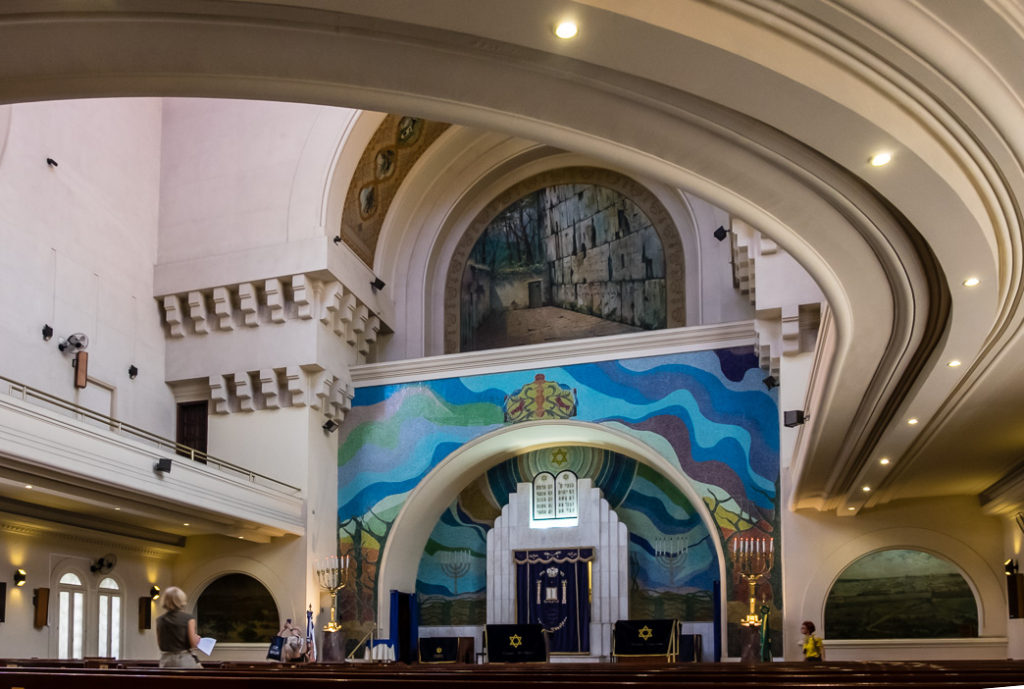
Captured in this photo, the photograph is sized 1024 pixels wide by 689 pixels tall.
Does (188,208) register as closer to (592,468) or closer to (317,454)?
(317,454)

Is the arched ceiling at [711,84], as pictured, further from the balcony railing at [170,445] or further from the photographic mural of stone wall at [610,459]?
the balcony railing at [170,445]

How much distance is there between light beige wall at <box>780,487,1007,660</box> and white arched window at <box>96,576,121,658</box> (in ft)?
33.6

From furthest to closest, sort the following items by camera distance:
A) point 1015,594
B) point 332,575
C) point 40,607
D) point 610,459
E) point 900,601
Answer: point 610,459, point 332,575, point 900,601, point 40,607, point 1015,594

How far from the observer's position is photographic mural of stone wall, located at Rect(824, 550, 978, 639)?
1548 cm

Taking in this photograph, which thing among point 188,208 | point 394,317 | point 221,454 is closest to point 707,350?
point 394,317

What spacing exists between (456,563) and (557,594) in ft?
6.79

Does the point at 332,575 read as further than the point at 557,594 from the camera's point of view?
No

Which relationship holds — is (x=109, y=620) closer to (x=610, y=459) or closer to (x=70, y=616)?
(x=70, y=616)

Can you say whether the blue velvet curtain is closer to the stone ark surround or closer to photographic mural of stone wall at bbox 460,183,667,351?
the stone ark surround

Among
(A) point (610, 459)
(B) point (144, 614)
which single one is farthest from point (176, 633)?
(A) point (610, 459)

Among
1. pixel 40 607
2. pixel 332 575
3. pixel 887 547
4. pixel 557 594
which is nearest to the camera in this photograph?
pixel 40 607

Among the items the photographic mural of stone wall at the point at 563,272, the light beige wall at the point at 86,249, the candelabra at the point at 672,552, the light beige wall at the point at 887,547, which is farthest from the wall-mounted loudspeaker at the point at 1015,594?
the light beige wall at the point at 86,249

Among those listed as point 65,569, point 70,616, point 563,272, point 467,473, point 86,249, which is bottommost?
point 70,616

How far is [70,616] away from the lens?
15.8 m
